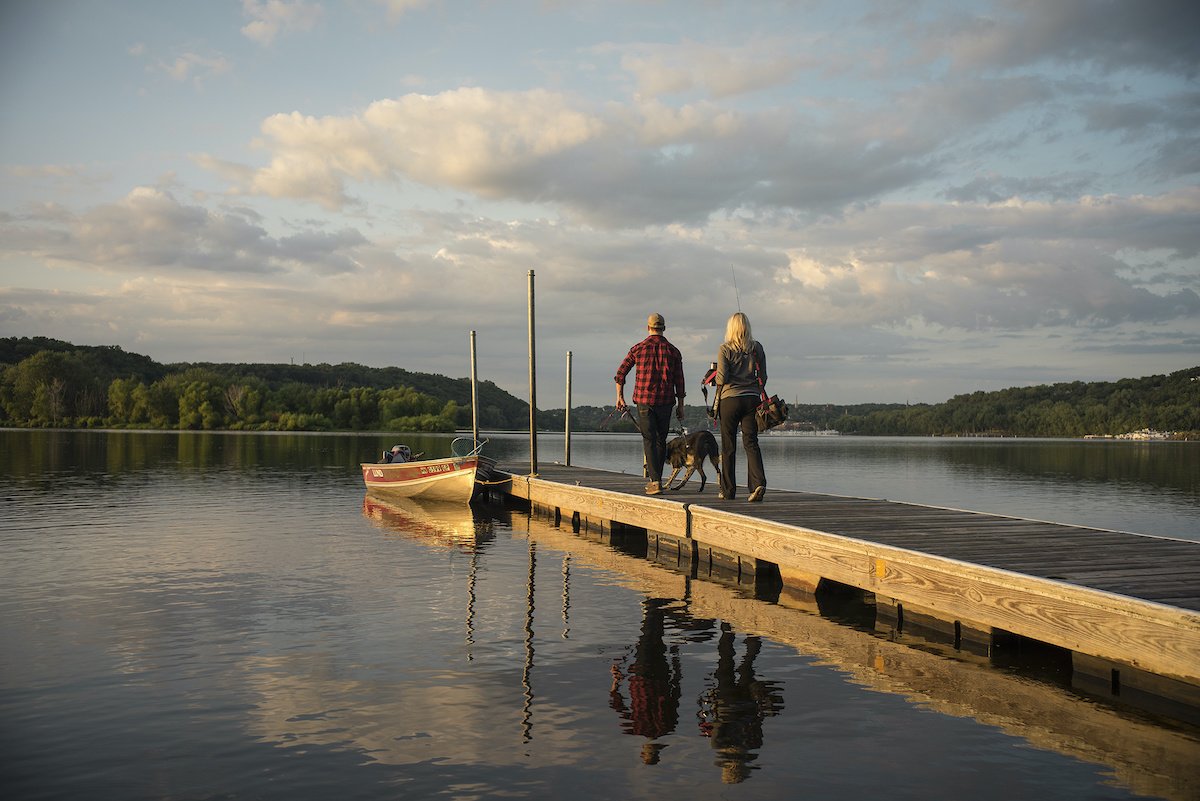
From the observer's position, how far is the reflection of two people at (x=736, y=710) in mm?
4969

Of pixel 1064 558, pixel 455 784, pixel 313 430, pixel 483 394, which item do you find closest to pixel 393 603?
pixel 455 784

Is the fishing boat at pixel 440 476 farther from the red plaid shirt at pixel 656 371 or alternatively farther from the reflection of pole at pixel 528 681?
the reflection of pole at pixel 528 681

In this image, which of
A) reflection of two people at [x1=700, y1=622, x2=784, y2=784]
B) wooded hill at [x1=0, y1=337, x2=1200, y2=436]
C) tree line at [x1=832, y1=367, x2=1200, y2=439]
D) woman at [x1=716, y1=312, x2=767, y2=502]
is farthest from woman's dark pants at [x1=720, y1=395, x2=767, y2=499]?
tree line at [x1=832, y1=367, x2=1200, y2=439]

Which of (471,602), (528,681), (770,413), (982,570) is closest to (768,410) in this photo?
(770,413)

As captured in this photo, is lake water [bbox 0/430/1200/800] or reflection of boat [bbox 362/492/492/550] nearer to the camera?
lake water [bbox 0/430/1200/800]

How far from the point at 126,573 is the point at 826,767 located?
10.5m

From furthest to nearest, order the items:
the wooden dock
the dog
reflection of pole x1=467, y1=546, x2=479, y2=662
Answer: the dog
reflection of pole x1=467, y1=546, x2=479, y2=662
the wooden dock

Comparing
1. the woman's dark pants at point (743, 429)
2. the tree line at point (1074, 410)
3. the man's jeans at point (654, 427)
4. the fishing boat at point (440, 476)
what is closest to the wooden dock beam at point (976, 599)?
the woman's dark pants at point (743, 429)

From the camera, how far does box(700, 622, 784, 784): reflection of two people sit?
4969 millimetres

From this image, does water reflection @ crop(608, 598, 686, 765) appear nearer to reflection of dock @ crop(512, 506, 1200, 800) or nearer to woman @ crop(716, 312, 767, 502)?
reflection of dock @ crop(512, 506, 1200, 800)

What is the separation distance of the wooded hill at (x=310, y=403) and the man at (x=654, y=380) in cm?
9429

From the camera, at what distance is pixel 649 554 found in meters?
13.8

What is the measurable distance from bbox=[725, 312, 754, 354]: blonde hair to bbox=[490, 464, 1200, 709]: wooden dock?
7.42 feet

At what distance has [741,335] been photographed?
10367 mm
